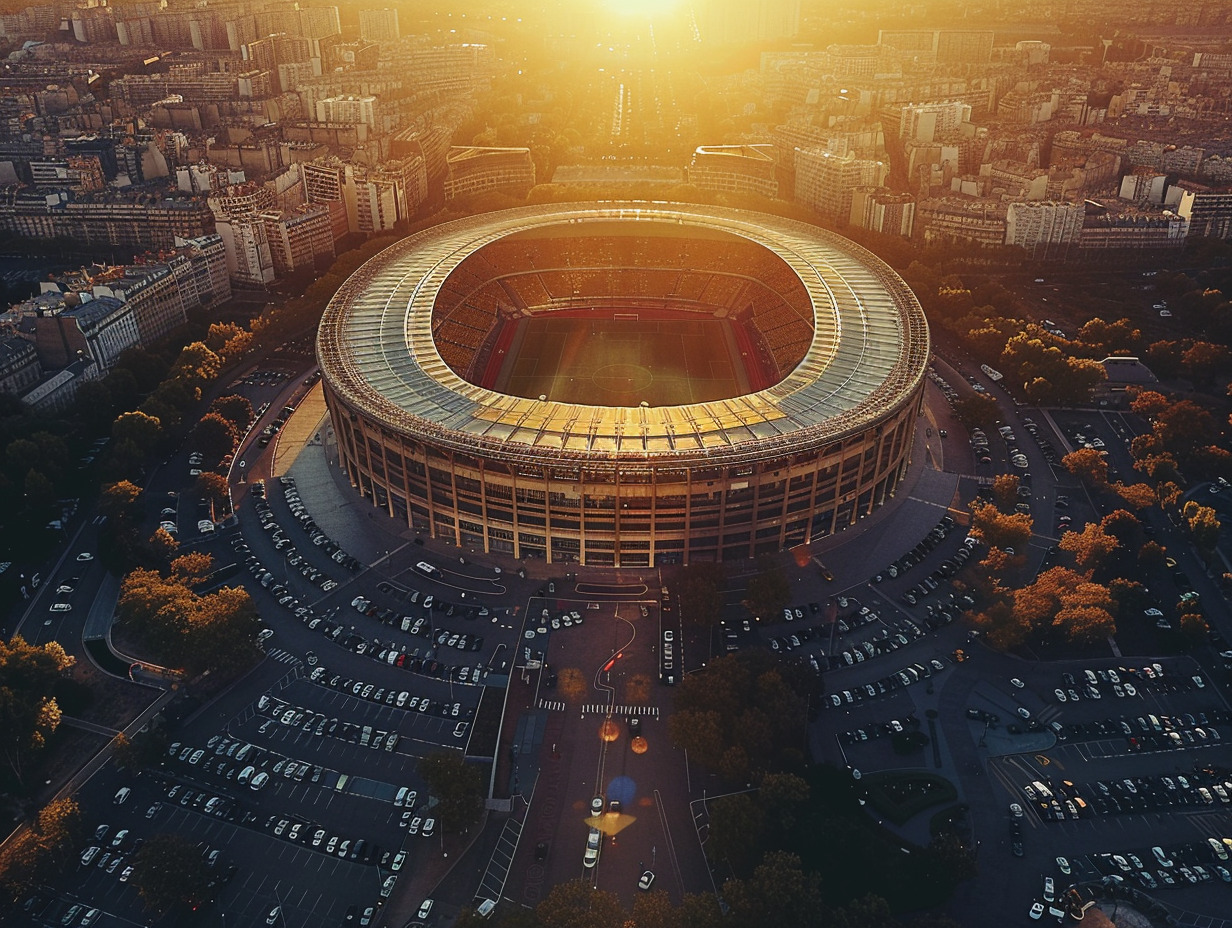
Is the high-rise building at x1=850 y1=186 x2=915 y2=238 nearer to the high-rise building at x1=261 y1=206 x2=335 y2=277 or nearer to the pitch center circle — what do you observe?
the pitch center circle

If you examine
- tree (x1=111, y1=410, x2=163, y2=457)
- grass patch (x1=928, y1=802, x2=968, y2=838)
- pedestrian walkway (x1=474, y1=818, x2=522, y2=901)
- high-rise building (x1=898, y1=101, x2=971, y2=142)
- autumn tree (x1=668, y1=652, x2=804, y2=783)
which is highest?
high-rise building (x1=898, y1=101, x2=971, y2=142)

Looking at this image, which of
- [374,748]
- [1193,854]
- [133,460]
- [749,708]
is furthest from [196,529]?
[1193,854]

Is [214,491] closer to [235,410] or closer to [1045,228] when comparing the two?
[235,410]

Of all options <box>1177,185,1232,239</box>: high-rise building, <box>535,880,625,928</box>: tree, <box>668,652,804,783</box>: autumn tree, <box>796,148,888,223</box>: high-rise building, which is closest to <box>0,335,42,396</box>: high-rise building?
<box>668,652,804,783</box>: autumn tree

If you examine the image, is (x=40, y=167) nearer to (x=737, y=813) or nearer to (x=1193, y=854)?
(x=737, y=813)

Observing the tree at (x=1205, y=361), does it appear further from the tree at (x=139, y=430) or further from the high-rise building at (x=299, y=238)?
the high-rise building at (x=299, y=238)

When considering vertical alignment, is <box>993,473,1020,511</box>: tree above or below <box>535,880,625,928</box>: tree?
above
